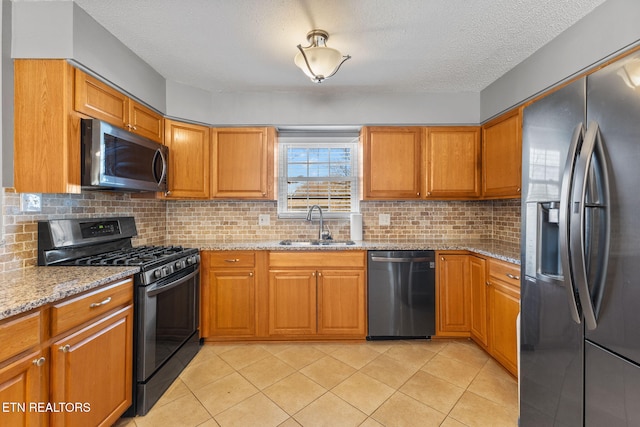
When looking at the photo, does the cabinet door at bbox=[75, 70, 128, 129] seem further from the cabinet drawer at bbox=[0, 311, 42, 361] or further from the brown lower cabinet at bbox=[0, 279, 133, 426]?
the cabinet drawer at bbox=[0, 311, 42, 361]

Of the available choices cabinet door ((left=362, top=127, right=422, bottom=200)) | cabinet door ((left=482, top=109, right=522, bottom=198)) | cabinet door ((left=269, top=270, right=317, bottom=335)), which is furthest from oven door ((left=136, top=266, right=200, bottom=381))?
cabinet door ((left=482, top=109, right=522, bottom=198))

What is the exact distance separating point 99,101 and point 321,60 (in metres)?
1.50

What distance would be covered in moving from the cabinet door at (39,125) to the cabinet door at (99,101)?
9 centimetres

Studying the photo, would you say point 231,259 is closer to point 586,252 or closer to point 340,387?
point 340,387

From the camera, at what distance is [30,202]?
168 centimetres

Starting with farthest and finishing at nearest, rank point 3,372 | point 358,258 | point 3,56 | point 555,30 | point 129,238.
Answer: point 358,258 → point 129,238 → point 555,30 → point 3,56 → point 3,372

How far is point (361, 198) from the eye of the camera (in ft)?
Answer: 9.73

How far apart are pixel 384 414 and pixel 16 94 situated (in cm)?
288

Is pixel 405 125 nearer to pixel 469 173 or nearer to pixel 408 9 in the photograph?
pixel 469 173

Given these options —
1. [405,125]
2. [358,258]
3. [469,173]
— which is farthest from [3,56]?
[469,173]

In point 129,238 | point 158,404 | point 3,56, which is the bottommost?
point 158,404

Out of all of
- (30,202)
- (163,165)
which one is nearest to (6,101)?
(30,202)

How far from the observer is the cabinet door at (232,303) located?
255 cm

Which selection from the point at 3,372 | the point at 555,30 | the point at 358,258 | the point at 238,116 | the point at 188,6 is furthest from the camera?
the point at 238,116
